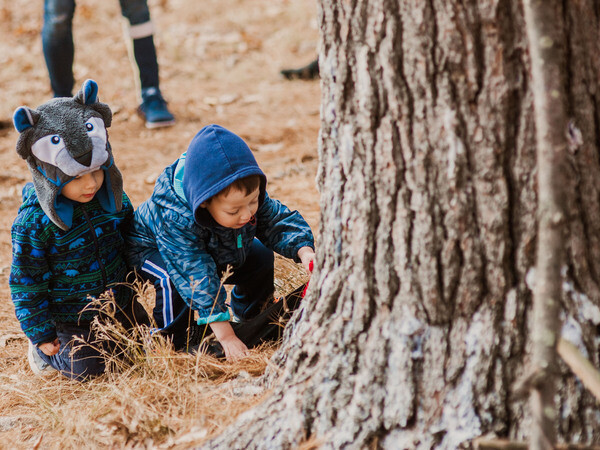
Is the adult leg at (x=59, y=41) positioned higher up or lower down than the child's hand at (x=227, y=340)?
higher up

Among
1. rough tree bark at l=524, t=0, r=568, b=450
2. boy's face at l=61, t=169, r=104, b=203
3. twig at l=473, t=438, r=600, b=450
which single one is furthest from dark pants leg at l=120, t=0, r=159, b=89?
twig at l=473, t=438, r=600, b=450

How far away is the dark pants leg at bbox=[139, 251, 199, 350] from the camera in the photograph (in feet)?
9.72

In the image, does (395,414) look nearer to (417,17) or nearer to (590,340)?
(590,340)

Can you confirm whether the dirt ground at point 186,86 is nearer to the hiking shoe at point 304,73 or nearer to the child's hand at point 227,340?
the hiking shoe at point 304,73

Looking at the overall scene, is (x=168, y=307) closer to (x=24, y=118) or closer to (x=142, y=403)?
(x=142, y=403)

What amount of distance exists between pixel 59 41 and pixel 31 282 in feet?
10.9

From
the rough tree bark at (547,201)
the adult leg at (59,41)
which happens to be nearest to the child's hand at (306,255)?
the rough tree bark at (547,201)

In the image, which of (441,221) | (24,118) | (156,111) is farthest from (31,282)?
(156,111)

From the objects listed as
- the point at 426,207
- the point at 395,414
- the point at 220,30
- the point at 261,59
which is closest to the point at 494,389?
the point at 395,414

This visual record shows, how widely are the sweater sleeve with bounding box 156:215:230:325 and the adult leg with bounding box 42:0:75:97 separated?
335cm

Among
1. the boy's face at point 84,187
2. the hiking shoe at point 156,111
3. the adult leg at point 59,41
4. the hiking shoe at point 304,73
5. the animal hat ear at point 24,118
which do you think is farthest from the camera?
the hiking shoe at point 304,73

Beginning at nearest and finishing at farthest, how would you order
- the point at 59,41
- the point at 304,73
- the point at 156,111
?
the point at 59,41, the point at 156,111, the point at 304,73

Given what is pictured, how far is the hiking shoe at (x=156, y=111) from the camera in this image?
20.9ft

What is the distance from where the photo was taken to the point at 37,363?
306cm
